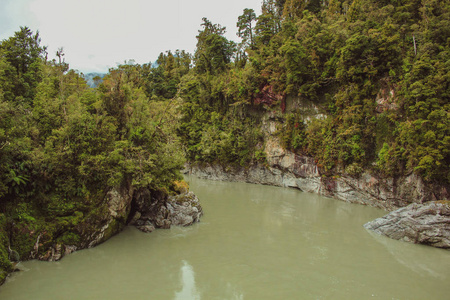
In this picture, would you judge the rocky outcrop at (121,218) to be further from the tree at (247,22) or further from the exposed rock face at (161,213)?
the tree at (247,22)

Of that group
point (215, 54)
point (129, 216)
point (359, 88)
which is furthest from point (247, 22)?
point (129, 216)

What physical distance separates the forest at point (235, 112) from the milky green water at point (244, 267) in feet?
5.16

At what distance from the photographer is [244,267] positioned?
8.70 m

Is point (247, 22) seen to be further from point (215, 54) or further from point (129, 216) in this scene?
point (129, 216)

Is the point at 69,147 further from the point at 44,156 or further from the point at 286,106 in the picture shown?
the point at 286,106

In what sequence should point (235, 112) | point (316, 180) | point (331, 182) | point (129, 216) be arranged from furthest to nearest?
point (235, 112) < point (316, 180) < point (331, 182) < point (129, 216)

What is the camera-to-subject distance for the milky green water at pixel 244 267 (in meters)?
7.18

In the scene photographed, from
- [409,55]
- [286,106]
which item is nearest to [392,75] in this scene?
[409,55]

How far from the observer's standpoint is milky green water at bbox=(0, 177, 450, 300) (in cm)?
718

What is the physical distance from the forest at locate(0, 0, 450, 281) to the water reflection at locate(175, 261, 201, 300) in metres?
3.55

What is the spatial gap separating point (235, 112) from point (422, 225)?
68.5 ft

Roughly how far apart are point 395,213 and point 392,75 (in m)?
9.75

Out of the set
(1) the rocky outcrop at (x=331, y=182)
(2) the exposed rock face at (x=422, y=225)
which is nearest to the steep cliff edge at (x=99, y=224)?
(2) the exposed rock face at (x=422, y=225)

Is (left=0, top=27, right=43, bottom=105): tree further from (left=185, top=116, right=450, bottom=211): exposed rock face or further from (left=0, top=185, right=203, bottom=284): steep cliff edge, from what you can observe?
(left=185, top=116, right=450, bottom=211): exposed rock face
